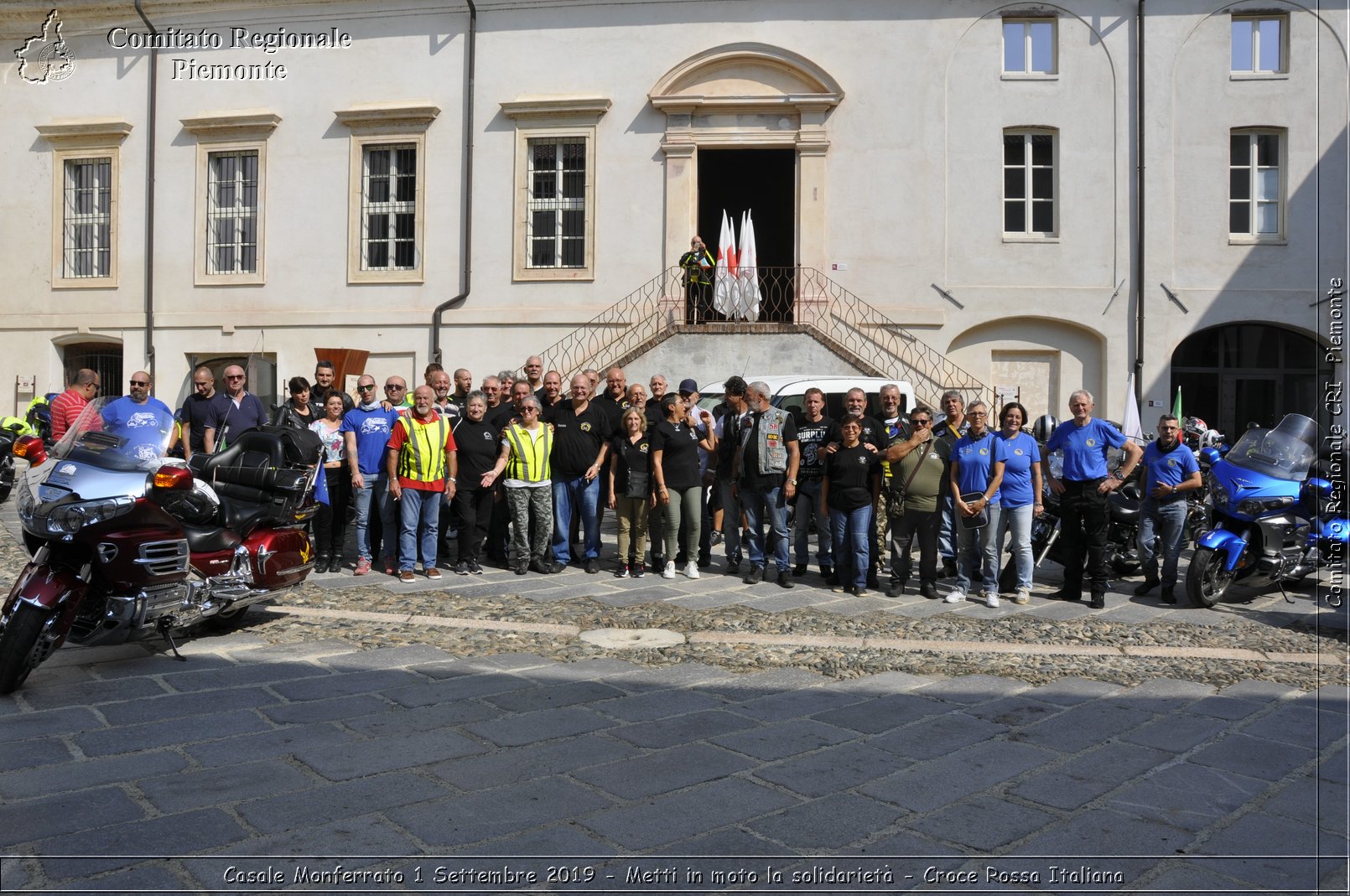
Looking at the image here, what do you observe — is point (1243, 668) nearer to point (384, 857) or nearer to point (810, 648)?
point (810, 648)

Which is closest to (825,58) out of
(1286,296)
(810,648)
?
(1286,296)

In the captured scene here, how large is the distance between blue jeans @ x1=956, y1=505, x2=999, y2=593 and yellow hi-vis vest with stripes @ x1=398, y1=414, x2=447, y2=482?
4.55 metres

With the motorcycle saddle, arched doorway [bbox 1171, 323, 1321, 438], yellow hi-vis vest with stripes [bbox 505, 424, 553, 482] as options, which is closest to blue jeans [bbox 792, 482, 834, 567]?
yellow hi-vis vest with stripes [bbox 505, 424, 553, 482]

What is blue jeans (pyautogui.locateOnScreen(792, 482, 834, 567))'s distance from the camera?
9.70 metres

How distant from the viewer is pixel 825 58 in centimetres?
1848

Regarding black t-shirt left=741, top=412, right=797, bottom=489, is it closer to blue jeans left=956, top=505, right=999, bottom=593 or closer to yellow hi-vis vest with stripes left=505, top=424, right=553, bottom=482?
blue jeans left=956, top=505, right=999, bottom=593

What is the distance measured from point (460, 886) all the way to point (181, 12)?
21.3m

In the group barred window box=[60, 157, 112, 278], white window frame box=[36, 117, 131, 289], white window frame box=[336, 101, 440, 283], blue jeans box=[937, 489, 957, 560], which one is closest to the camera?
blue jeans box=[937, 489, 957, 560]

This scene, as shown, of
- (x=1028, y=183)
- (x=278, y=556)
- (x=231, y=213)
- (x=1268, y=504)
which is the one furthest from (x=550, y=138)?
(x=1268, y=504)

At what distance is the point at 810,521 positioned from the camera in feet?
33.0

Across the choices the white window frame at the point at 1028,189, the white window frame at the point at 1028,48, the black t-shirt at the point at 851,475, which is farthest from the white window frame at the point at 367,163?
the black t-shirt at the point at 851,475

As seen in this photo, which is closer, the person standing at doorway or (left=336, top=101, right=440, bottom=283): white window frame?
the person standing at doorway

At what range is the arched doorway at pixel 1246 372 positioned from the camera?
18.3 m

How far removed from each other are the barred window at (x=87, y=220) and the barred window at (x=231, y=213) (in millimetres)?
2183
